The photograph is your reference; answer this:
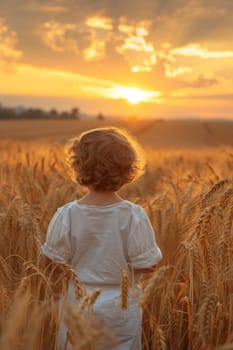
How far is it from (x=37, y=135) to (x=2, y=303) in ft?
72.6

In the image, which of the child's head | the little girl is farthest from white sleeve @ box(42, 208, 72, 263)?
the child's head

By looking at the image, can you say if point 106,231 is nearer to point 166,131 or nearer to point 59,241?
point 59,241

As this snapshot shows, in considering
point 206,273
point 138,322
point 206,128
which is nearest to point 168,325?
point 138,322

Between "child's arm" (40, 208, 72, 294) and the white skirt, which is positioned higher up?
"child's arm" (40, 208, 72, 294)

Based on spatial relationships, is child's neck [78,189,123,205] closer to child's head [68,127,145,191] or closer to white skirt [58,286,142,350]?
child's head [68,127,145,191]

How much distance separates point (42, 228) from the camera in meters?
2.07

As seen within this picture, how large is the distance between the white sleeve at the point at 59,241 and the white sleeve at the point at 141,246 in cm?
20

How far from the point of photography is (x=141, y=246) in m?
1.62

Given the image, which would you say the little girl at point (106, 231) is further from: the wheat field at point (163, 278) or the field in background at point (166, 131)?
the field in background at point (166, 131)

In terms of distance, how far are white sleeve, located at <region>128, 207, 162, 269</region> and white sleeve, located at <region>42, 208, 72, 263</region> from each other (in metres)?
0.20

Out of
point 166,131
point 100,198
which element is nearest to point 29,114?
point 166,131

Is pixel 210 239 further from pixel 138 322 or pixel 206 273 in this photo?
pixel 138 322

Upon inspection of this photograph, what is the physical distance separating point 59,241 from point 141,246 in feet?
0.85

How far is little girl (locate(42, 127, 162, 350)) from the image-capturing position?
1598mm
